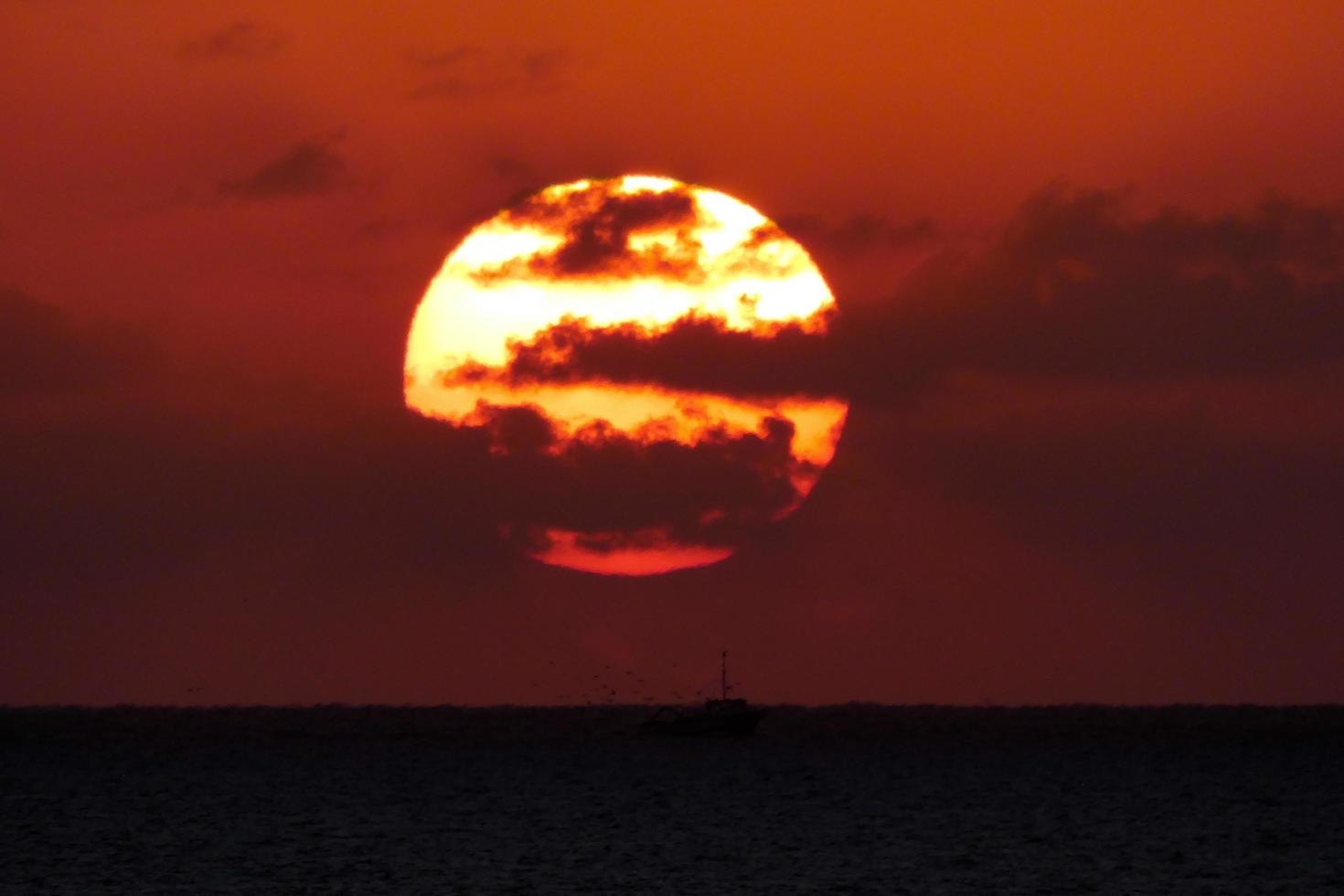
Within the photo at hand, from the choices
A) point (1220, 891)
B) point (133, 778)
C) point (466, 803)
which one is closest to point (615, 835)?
point (466, 803)

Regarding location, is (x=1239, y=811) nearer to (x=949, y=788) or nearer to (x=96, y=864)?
(x=949, y=788)

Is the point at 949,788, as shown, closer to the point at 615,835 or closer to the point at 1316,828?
the point at 1316,828

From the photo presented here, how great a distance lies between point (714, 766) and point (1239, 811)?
62332 mm

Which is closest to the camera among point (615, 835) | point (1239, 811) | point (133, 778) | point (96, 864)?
point (96, 864)

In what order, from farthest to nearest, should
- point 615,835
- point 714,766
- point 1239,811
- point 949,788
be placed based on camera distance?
point 714,766, point 949,788, point 1239,811, point 615,835

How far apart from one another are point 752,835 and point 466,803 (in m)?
28.6

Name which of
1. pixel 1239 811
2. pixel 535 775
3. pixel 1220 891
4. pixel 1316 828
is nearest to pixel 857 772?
pixel 535 775

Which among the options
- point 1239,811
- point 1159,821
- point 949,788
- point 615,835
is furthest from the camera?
point 949,788

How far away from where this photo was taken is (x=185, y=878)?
84562mm

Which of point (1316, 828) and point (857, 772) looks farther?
point (857, 772)

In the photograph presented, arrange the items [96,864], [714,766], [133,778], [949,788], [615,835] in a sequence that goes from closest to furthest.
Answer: [96,864] < [615,835] < [949,788] < [133,778] < [714,766]

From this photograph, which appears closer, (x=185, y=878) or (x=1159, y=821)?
(x=185, y=878)

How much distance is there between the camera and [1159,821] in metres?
117

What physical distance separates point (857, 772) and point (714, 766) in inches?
567
